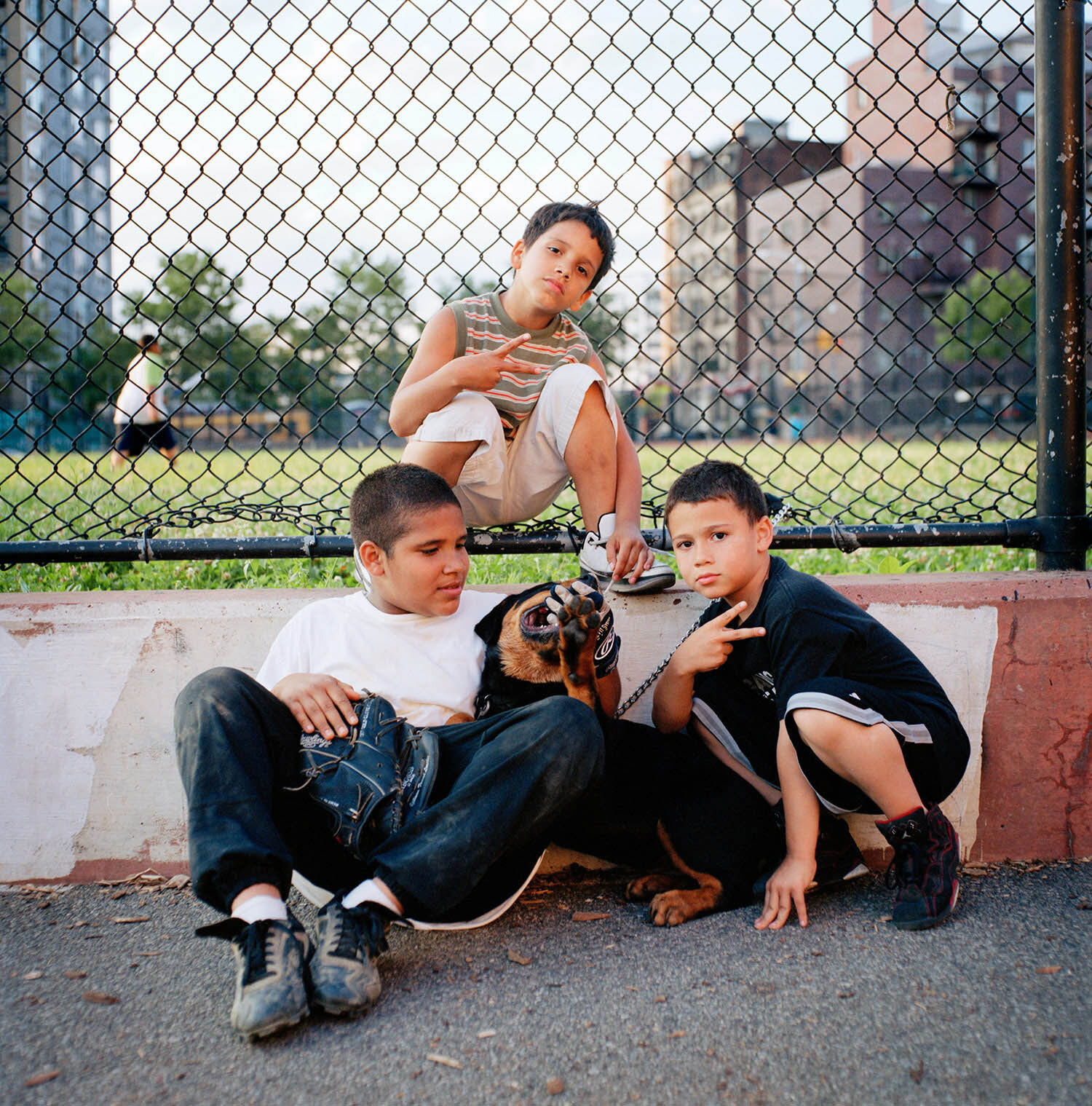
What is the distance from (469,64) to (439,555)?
1491mm

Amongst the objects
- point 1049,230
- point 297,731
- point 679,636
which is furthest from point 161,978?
point 1049,230

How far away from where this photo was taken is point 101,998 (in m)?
1.82

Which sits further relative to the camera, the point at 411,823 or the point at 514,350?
the point at 514,350

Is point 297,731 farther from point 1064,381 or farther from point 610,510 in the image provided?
point 1064,381

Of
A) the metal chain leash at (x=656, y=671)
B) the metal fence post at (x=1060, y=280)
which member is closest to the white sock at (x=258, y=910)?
the metal chain leash at (x=656, y=671)

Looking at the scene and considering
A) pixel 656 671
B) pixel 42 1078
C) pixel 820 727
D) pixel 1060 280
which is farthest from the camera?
pixel 1060 280

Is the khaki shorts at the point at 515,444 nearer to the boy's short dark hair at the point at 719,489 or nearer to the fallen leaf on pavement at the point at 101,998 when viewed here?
the boy's short dark hair at the point at 719,489

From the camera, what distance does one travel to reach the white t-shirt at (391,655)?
227cm

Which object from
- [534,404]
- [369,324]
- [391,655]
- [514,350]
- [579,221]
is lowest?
[391,655]

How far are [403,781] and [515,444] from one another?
120 centimetres

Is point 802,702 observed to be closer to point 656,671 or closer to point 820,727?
point 820,727

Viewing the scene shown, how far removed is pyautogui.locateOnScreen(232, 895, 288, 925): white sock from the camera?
5.72 feet

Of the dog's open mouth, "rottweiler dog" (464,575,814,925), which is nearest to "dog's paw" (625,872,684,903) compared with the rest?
"rottweiler dog" (464,575,814,925)

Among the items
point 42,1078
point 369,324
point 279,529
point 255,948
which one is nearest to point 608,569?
point 255,948
